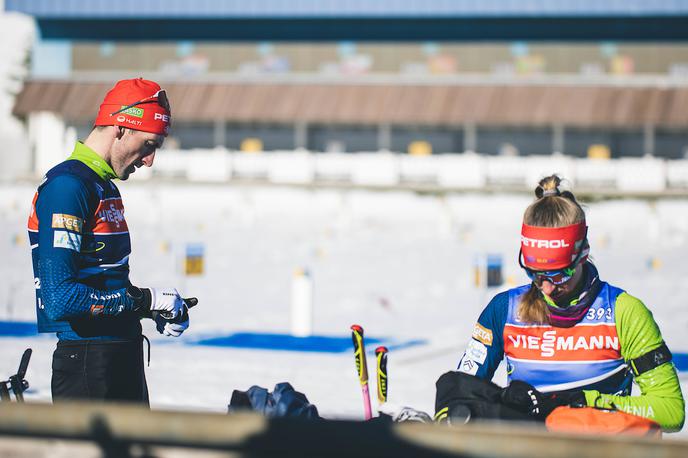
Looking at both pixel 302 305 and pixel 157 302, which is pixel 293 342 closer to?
pixel 302 305

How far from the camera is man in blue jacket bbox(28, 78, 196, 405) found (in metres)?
3.70

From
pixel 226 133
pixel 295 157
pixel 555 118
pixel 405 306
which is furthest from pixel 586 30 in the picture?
pixel 405 306

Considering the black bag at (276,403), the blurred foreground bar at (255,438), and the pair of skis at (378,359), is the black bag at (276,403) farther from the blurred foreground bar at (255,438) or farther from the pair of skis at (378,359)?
the blurred foreground bar at (255,438)

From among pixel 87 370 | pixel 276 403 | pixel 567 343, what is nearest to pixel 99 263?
pixel 87 370

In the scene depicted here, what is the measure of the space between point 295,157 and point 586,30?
10688 millimetres

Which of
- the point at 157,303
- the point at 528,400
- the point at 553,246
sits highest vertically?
the point at 553,246

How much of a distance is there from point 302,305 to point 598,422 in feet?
29.7

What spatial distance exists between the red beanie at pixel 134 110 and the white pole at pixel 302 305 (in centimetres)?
819

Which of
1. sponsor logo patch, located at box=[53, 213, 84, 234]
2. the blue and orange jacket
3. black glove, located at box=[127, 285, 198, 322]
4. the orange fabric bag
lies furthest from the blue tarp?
the orange fabric bag

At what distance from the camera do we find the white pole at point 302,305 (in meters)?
12.2

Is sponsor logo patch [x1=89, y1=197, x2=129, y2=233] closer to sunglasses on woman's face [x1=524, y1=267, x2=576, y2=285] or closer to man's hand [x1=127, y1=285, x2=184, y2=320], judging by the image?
man's hand [x1=127, y1=285, x2=184, y2=320]

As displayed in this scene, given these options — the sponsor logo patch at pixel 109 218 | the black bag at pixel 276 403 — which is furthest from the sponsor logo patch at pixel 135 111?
the black bag at pixel 276 403

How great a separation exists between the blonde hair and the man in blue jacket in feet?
4.64

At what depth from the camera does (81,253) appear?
384cm
